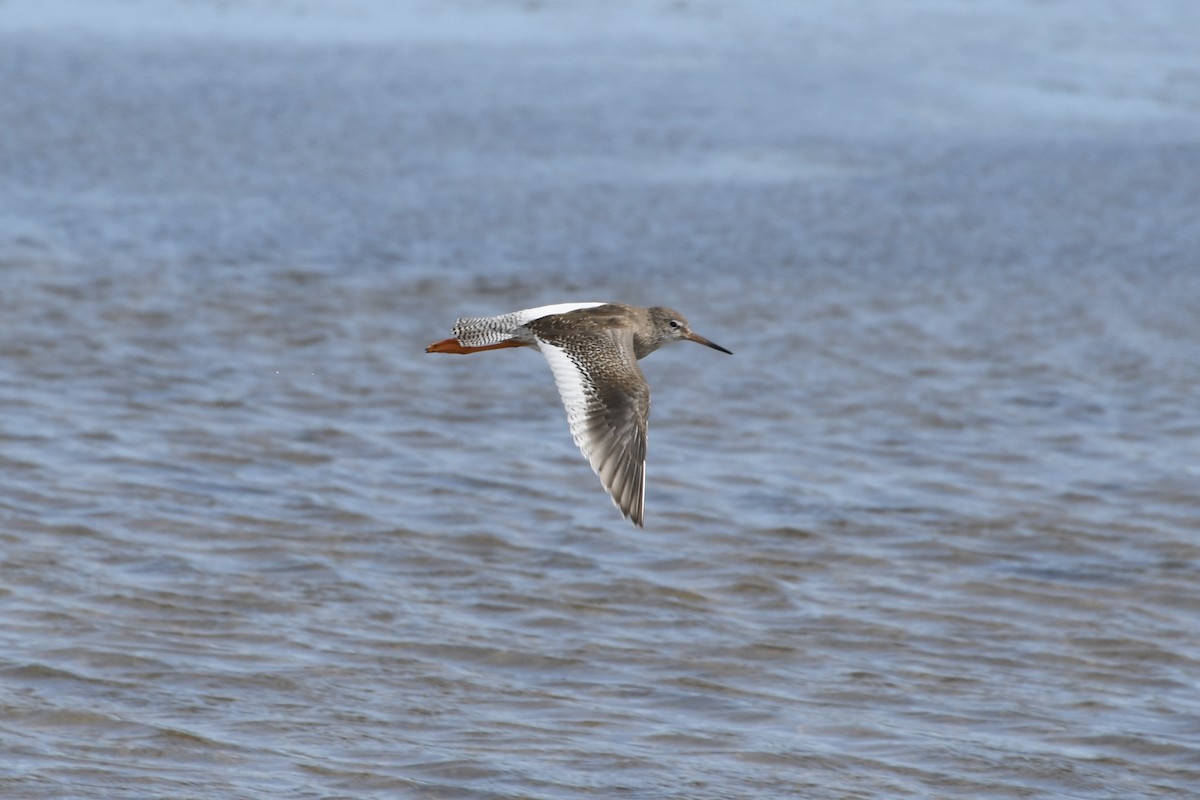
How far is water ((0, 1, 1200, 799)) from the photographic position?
6.05 metres

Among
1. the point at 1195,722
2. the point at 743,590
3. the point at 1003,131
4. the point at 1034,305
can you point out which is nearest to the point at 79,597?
the point at 743,590

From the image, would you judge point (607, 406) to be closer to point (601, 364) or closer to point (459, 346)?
point (601, 364)

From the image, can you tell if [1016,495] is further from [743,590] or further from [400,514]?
[400,514]

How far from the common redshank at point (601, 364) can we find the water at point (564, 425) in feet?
3.38

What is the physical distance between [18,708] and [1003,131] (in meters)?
10.5

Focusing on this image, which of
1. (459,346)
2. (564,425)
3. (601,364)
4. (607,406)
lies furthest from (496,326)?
(564,425)

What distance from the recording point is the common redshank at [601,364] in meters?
5.51

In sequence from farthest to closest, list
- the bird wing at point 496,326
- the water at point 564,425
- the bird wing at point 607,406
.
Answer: the bird wing at point 496,326 → the water at point 564,425 → the bird wing at point 607,406

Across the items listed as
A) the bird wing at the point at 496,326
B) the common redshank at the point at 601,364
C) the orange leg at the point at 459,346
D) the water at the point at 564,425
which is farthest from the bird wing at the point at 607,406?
the water at the point at 564,425

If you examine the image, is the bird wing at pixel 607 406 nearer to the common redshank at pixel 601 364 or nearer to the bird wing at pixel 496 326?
the common redshank at pixel 601 364

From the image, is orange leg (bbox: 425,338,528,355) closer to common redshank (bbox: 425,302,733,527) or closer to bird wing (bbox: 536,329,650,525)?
common redshank (bbox: 425,302,733,527)

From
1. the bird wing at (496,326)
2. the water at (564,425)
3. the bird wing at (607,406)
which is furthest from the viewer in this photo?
the bird wing at (496,326)

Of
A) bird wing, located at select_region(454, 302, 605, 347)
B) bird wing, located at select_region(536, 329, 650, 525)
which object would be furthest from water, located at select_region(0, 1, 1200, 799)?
bird wing, located at select_region(454, 302, 605, 347)

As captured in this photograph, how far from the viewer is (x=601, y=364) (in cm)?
588
